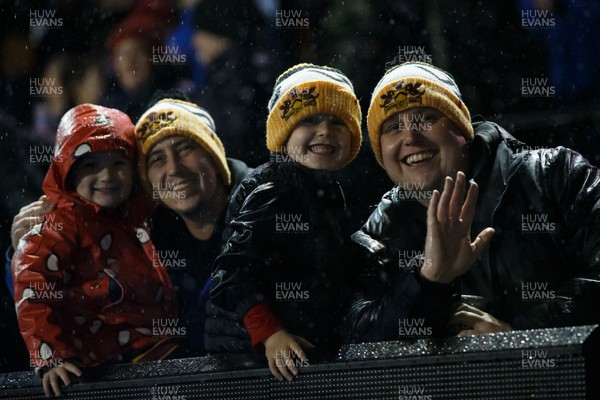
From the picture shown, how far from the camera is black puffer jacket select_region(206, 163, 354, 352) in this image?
276 cm

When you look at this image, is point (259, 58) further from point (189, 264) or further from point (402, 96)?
point (402, 96)

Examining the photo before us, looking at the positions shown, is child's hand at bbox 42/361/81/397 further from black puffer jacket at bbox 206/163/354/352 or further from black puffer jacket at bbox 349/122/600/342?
black puffer jacket at bbox 349/122/600/342

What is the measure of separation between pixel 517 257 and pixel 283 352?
0.76 metres

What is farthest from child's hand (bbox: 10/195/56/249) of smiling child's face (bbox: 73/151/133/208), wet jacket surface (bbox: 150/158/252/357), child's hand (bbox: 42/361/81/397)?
child's hand (bbox: 42/361/81/397)

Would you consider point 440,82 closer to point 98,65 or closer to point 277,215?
point 277,215

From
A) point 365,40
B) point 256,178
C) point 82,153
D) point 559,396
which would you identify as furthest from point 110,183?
point 559,396

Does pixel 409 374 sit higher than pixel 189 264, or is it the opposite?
pixel 189 264

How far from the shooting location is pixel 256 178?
9.71 ft

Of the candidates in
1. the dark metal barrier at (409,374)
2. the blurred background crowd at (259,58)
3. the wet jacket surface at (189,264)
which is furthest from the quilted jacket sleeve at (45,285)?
the blurred background crowd at (259,58)

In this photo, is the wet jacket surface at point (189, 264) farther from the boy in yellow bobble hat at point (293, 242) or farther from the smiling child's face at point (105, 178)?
the boy in yellow bobble hat at point (293, 242)

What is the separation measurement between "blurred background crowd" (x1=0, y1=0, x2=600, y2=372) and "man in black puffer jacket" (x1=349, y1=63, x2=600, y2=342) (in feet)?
1.50

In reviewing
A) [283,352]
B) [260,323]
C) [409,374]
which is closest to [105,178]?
[260,323]

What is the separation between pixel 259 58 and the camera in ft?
12.9

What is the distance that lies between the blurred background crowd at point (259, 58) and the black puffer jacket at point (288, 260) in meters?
0.44
